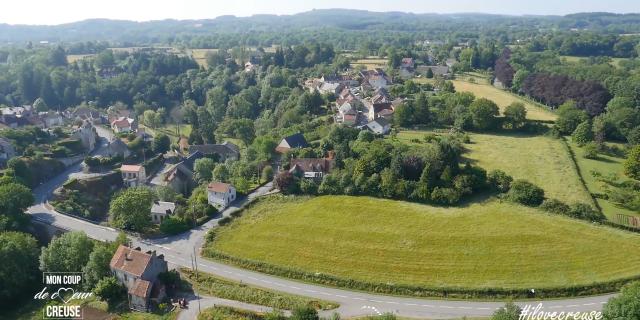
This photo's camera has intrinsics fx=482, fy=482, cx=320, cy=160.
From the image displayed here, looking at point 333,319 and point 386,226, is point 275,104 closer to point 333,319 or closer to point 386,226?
point 386,226

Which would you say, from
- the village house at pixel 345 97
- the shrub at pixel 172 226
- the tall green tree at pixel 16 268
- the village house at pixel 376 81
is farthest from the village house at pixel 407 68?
the tall green tree at pixel 16 268

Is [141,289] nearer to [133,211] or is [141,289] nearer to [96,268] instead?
[96,268]

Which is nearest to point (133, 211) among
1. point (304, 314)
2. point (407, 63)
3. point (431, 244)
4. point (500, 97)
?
point (304, 314)

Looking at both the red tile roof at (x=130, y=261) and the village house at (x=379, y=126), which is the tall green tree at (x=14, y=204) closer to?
the red tile roof at (x=130, y=261)

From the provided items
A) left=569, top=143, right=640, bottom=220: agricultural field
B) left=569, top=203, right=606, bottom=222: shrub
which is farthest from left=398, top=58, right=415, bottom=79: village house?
left=569, top=203, right=606, bottom=222: shrub

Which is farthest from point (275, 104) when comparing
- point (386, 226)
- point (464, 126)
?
point (386, 226)
